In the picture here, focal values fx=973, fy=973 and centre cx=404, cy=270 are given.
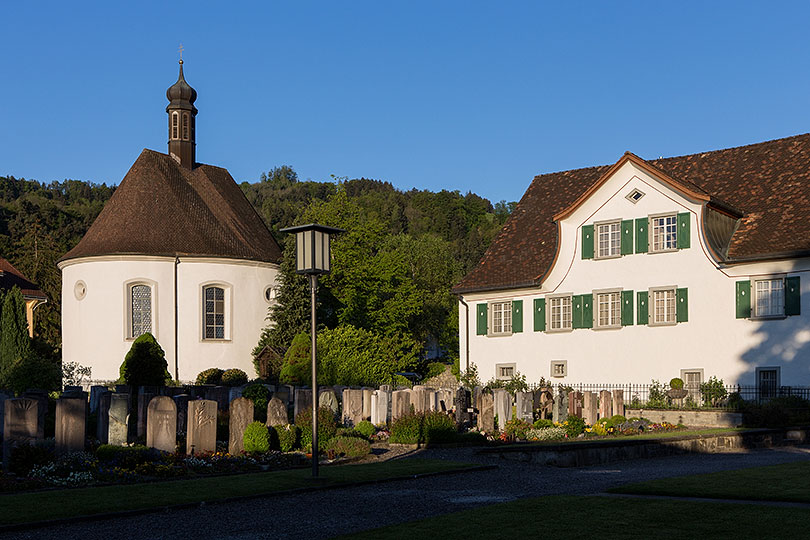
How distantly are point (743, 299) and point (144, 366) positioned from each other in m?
22.5

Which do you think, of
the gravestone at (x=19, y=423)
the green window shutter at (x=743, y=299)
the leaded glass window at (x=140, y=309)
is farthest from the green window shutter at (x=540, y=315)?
the gravestone at (x=19, y=423)

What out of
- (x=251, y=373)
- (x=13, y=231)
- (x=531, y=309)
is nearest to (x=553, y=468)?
(x=531, y=309)

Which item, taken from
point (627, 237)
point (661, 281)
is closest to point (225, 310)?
point (627, 237)

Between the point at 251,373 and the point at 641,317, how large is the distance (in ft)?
63.7

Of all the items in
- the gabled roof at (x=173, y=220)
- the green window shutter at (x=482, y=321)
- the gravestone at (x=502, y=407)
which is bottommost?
the gravestone at (x=502, y=407)

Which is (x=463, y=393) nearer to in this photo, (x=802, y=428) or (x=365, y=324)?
(x=802, y=428)

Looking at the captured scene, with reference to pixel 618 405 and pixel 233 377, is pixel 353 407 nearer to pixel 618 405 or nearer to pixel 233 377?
pixel 618 405

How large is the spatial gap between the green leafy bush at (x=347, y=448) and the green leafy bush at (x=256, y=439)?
1.38m

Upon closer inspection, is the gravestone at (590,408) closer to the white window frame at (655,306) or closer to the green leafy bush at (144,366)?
the white window frame at (655,306)

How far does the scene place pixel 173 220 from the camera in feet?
151

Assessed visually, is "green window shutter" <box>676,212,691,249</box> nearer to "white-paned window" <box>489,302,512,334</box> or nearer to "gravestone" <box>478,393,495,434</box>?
"white-paned window" <box>489,302,512,334</box>

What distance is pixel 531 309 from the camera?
3759cm

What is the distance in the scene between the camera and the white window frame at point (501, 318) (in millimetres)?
38344

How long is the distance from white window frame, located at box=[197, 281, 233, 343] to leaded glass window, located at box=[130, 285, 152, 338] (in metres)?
2.24
